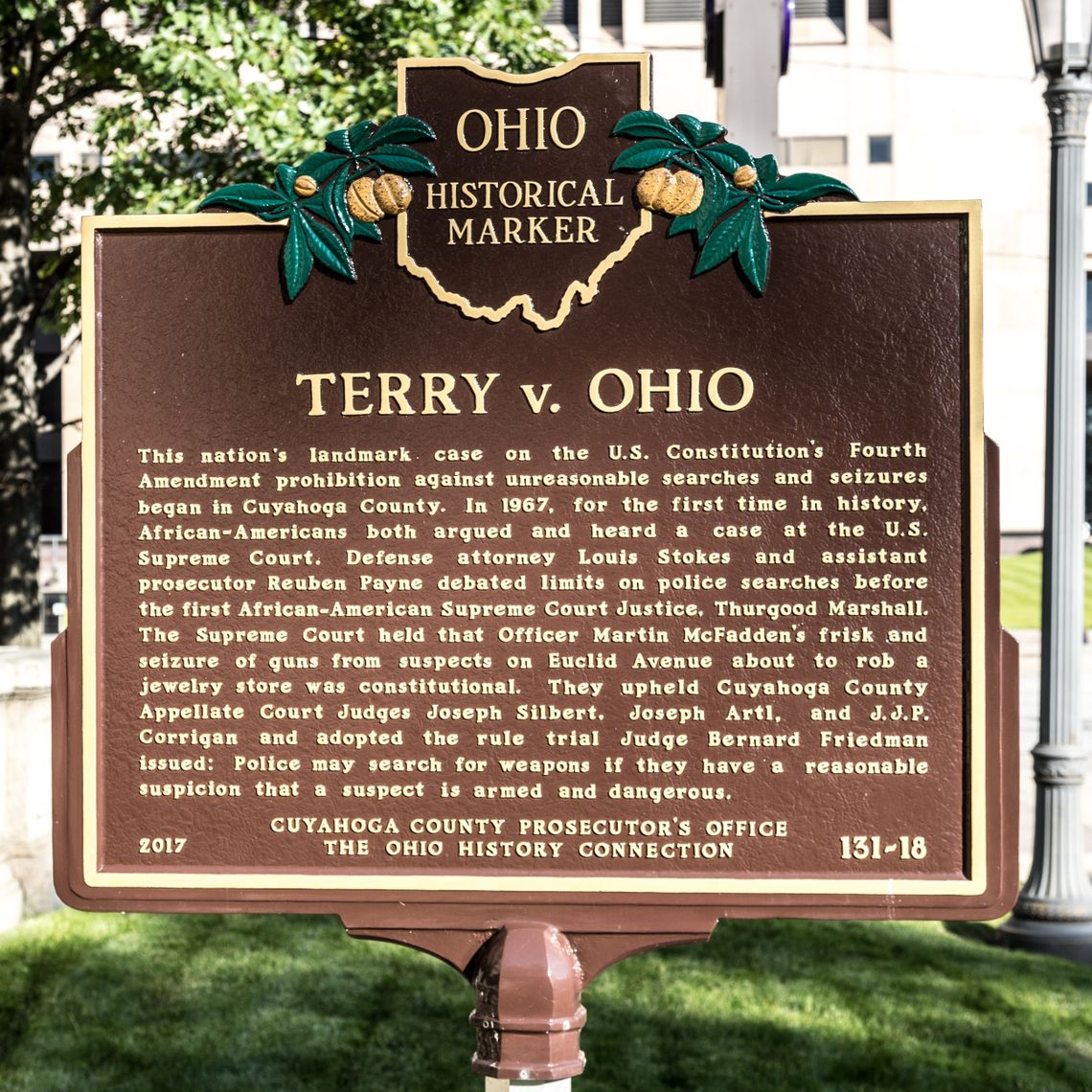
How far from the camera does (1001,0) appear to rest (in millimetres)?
36844

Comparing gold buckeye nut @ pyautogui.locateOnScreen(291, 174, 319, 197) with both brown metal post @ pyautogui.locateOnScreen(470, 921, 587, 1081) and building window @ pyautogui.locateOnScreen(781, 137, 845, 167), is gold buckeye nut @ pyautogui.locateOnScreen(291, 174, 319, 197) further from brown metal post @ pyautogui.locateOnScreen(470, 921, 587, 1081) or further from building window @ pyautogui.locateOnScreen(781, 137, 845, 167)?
building window @ pyautogui.locateOnScreen(781, 137, 845, 167)

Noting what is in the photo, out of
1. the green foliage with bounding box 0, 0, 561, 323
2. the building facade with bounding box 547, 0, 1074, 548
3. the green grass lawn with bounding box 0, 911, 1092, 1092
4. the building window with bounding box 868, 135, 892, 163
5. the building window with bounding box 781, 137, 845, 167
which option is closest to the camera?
the green grass lawn with bounding box 0, 911, 1092, 1092

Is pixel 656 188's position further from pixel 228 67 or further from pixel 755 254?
pixel 228 67

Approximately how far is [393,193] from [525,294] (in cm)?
42

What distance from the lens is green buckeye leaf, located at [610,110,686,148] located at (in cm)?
376

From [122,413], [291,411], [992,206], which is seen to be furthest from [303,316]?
[992,206]

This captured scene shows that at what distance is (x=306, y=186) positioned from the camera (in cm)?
385

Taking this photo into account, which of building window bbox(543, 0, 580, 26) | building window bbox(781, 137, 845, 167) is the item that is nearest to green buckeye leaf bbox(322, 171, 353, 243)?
building window bbox(543, 0, 580, 26)

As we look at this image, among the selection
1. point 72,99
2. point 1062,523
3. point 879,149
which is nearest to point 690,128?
point 1062,523

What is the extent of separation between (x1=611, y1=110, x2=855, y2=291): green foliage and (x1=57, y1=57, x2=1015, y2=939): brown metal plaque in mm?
61

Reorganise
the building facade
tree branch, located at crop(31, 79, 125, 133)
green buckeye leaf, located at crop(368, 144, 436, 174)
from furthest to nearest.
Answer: the building facade, tree branch, located at crop(31, 79, 125, 133), green buckeye leaf, located at crop(368, 144, 436, 174)

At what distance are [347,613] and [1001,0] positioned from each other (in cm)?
3761

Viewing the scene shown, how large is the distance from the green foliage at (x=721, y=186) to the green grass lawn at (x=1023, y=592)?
30.0 metres

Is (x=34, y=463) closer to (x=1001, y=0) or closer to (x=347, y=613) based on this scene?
(x=347, y=613)
